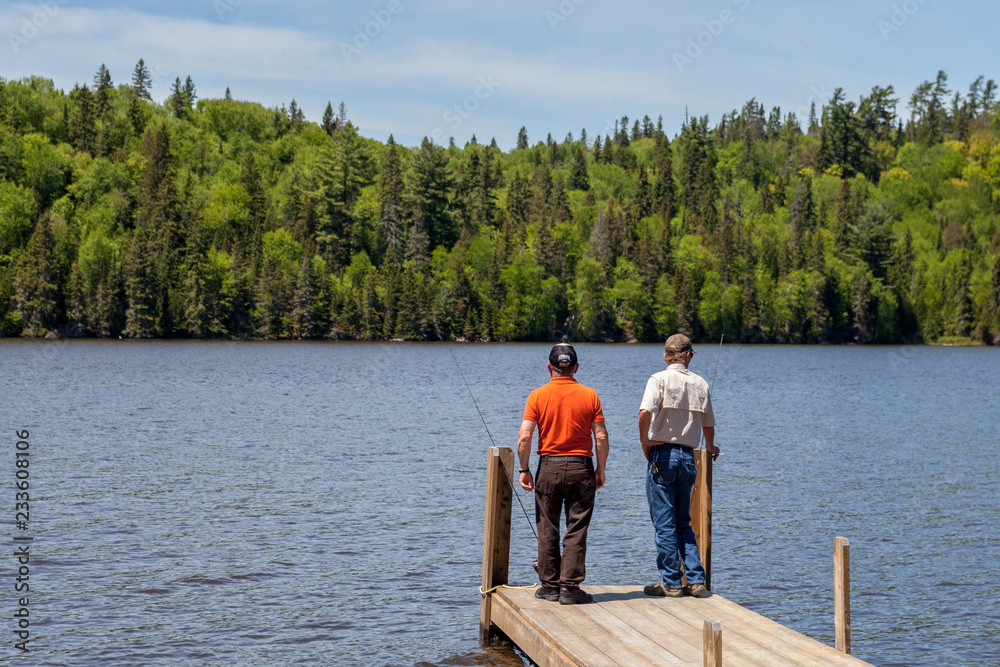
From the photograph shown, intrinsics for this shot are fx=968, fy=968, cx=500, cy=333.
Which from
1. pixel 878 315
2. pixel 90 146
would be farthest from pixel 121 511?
pixel 90 146

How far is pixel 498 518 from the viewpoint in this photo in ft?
34.2

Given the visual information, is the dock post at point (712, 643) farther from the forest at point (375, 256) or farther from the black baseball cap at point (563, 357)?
the forest at point (375, 256)

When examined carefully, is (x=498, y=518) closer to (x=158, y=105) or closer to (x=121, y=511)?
(x=121, y=511)

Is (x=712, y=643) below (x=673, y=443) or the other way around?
below

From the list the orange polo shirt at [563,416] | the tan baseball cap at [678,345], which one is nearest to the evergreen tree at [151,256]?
the orange polo shirt at [563,416]

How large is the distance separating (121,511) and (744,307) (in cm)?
12703

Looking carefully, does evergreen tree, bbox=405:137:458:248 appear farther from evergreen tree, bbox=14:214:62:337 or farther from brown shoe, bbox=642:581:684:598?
brown shoe, bbox=642:581:684:598

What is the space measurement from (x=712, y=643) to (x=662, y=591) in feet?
10.9

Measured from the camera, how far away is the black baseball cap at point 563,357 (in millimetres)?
9281

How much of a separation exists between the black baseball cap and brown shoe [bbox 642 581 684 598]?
2.66 meters

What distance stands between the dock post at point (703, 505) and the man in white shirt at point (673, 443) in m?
0.31

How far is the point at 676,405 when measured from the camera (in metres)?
9.54

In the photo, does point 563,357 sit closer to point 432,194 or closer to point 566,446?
point 566,446

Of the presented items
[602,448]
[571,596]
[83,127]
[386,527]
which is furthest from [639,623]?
[83,127]
